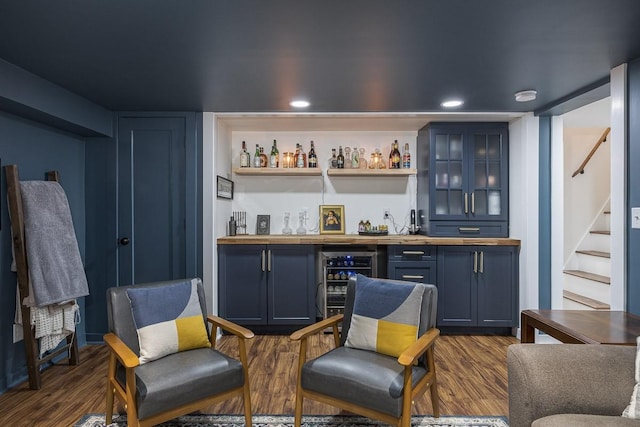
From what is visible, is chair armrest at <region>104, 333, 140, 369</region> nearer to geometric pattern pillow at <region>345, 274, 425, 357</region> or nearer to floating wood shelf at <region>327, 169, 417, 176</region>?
geometric pattern pillow at <region>345, 274, 425, 357</region>

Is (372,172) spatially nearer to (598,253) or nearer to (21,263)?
(598,253)

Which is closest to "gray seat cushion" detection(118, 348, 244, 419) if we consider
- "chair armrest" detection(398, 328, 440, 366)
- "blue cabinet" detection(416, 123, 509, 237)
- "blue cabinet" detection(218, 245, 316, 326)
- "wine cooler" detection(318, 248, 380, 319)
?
"chair armrest" detection(398, 328, 440, 366)

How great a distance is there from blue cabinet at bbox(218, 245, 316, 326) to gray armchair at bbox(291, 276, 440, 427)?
1.59 m

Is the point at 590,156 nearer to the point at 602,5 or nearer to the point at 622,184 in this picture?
the point at 622,184

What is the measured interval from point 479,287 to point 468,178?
116cm

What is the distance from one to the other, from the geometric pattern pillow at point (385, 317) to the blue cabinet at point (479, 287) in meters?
1.78

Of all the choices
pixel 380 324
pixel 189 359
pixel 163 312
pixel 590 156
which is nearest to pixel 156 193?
pixel 163 312

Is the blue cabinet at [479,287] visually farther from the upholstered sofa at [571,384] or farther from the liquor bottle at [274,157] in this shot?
the upholstered sofa at [571,384]

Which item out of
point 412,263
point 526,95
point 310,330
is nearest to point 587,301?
point 412,263

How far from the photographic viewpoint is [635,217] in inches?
94.0

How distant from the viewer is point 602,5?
5.67ft

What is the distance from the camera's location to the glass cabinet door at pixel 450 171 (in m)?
3.98

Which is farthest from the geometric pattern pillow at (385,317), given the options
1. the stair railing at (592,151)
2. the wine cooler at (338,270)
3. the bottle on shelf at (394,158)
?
the stair railing at (592,151)

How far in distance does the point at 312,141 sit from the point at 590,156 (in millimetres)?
3583
